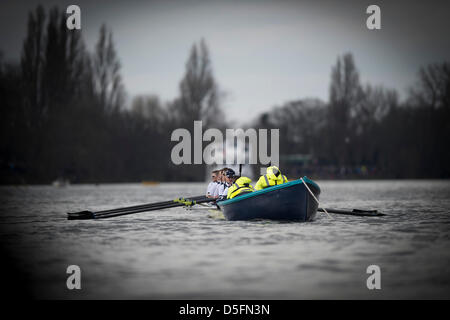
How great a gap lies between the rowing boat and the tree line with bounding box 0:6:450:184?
34396 mm

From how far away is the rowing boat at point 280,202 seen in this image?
13.1m

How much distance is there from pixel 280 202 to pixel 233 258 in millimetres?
5210

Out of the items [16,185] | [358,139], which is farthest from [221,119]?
[16,185]

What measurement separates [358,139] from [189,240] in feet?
204

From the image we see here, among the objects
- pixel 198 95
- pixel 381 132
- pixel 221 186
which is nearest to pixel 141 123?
pixel 198 95

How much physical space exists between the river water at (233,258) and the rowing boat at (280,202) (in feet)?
1.17

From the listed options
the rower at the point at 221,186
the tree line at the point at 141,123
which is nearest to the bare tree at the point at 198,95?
the tree line at the point at 141,123

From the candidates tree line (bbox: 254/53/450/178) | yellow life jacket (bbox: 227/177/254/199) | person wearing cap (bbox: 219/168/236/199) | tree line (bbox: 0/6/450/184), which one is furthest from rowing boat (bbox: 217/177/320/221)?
tree line (bbox: 254/53/450/178)

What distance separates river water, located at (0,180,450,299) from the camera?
6285 mm

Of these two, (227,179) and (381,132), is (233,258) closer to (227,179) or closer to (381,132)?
(227,179)

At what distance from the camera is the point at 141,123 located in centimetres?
6009

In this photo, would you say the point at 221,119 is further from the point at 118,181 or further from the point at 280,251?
the point at 280,251

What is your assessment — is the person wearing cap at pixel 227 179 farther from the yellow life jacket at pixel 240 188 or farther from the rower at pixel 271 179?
the rower at pixel 271 179

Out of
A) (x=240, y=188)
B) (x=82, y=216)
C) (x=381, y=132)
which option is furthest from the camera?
(x=381, y=132)
